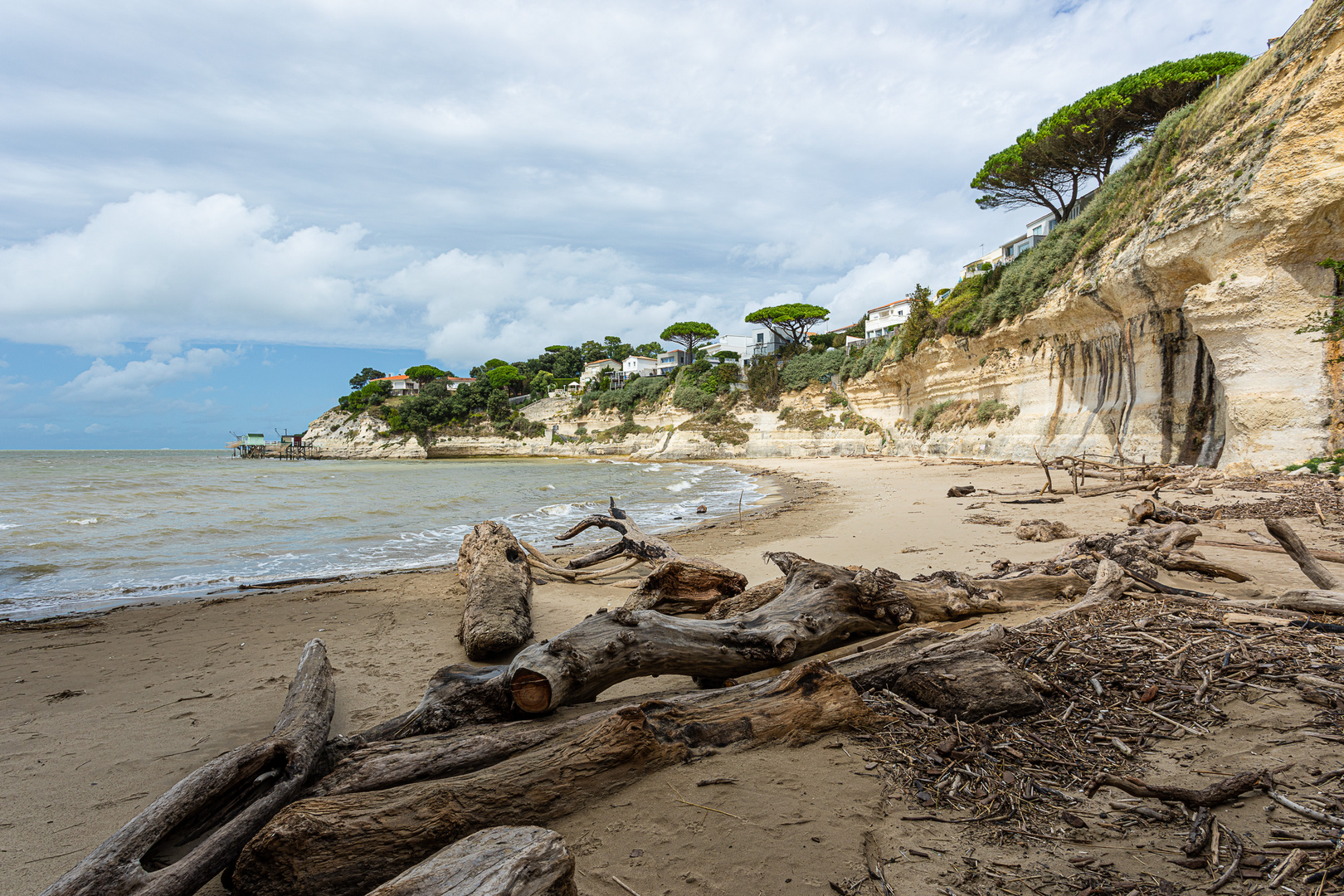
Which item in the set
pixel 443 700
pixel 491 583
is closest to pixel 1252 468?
pixel 491 583

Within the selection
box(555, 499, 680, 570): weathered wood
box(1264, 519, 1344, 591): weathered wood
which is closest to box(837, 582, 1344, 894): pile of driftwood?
box(1264, 519, 1344, 591): weathered wood

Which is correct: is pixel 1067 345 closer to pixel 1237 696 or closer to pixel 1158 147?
pixel 1158 147

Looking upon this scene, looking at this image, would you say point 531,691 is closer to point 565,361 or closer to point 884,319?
point 884,319

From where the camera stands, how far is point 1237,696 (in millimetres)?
2691

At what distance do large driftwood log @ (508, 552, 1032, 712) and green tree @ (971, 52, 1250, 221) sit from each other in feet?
90.5

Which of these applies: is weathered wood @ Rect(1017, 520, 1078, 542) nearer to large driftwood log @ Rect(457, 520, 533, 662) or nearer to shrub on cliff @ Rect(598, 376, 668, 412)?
large driftwood log @ Rect(457, 520, 533, 662)

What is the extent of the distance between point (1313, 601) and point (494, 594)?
626 centimetres

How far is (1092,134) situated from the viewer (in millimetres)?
24594

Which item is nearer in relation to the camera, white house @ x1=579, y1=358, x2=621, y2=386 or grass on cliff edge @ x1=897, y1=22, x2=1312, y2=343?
grass on cliff edge @ x1=897, y1=22, x2=1312, y2=343

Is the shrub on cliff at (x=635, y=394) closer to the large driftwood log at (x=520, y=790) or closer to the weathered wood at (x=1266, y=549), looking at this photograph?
the weathered wood at (x=1266, y=549)

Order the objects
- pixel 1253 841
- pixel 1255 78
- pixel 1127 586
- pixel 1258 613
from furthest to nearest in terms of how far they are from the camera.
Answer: pixel 1255 78, pixel 1127 586, pixel 1258 613, pixel 1253 841

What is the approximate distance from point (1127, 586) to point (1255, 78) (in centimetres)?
1688

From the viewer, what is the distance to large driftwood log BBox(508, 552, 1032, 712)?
2.75 m

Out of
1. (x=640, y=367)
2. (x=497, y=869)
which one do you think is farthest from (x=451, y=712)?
(x=640, y=367)
